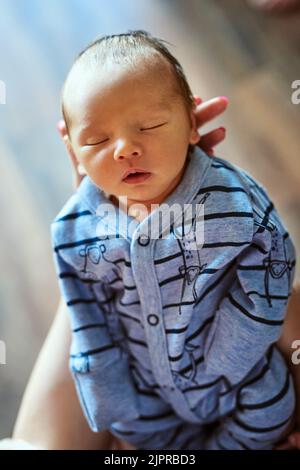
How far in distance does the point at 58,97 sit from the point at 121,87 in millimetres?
666

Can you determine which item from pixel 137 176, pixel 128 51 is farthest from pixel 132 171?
pixel 128 51

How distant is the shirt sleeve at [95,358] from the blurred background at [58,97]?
294 millimetres

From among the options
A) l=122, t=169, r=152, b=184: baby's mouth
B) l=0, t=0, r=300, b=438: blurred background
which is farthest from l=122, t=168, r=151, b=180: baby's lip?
l=0, t=0, r=300, b=438: blurred background

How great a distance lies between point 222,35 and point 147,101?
732 millimetres

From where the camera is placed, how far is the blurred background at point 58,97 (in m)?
1.04

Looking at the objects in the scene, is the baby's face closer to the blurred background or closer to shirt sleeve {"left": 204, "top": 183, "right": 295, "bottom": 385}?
shirt sleeve {"left": 204, "top": 183, "right": 295, "bottom": 385}

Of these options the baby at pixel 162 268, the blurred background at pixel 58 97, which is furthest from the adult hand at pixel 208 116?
the blurred background at pixel 58 97

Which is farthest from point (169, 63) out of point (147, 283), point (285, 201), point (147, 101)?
point (285, 201)

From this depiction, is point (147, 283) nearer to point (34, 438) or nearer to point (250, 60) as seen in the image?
point (34, 438)

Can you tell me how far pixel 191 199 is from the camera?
1.93ft

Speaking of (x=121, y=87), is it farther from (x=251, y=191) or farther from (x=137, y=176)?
(x=251, y=191)

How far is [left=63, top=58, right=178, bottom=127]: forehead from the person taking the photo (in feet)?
1.70

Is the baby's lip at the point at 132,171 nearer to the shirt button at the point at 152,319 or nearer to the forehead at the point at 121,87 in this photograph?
the forehead at the point at 121,87

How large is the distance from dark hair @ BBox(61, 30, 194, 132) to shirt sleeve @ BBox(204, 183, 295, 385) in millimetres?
156
